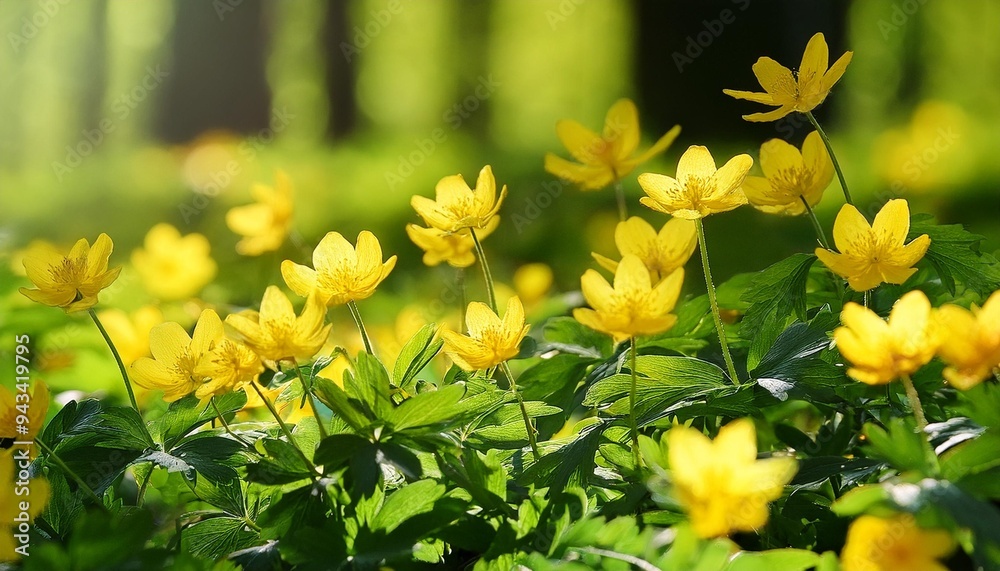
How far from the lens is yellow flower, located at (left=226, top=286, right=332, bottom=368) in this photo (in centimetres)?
68

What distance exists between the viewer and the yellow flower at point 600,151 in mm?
1093

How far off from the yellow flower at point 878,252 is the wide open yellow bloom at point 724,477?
24 centimetres

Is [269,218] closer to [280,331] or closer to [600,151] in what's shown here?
[600,151]

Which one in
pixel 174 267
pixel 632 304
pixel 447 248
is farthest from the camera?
pixel 174 267

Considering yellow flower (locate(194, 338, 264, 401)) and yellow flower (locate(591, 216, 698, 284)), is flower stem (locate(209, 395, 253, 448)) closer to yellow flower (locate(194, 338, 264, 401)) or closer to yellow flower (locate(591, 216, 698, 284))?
yellow flower (locate(194, 338, 264, 401))

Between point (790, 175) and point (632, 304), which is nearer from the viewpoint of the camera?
point (632, 304)

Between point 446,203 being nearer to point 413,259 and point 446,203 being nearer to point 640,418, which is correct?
point 640,418

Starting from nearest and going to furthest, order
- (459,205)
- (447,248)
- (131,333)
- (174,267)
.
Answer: (459,205) < (447,248) < (131,333) < (174,267)

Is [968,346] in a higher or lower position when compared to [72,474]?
higher

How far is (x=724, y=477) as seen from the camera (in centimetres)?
54

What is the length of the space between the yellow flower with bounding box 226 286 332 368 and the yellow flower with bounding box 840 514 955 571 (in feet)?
1.33

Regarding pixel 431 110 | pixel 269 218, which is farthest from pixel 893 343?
pixel 431 110

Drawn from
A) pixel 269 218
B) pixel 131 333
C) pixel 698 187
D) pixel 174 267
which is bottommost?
pixel 174 267

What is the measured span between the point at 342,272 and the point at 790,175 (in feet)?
1.41
